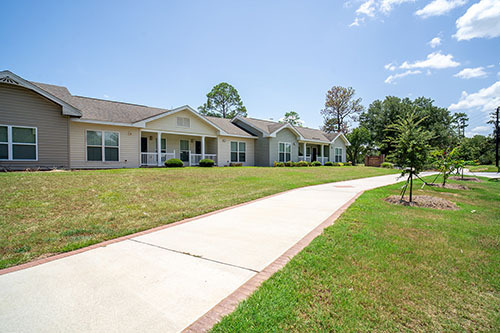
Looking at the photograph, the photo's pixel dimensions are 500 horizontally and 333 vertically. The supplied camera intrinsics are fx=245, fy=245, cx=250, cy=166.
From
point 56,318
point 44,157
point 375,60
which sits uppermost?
point 375,60

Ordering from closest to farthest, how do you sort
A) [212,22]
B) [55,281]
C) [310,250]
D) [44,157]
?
[55,281]
[310,250]
[44,157]
[212,22]

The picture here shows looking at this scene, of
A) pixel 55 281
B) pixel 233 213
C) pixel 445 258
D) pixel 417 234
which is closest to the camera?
pixel 55 281

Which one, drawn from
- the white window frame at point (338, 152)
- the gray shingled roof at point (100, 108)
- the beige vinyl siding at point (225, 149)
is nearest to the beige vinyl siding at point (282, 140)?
the beige vinyl siding at point (225, 149)

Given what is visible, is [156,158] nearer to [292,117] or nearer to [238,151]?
[238,151]

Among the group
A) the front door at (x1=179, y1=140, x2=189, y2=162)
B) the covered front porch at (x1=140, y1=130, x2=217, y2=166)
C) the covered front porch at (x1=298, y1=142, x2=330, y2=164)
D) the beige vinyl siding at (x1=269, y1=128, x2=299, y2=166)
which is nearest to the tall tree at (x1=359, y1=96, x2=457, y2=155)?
the covered front porch at (x1=298, y1=142, x2=330, y2=164)

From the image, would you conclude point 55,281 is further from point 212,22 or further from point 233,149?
point 233,149

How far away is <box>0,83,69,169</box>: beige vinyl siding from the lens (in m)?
11.9

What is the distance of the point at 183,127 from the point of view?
19.1 meters

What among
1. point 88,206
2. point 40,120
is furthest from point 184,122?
point 88,206

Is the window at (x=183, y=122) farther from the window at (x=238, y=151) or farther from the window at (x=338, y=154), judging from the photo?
the window at (x=338, y=154)

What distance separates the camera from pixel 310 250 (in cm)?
355

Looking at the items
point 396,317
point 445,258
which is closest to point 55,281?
point 396,317

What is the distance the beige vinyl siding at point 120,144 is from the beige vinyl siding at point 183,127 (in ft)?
4.72

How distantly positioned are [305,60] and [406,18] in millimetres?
7360
